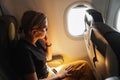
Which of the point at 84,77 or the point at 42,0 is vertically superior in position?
the point at 42,0

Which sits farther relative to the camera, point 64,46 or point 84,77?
point 64,46

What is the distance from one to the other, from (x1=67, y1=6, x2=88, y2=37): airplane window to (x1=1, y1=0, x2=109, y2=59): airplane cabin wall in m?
0.07

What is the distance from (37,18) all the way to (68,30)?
57 cm

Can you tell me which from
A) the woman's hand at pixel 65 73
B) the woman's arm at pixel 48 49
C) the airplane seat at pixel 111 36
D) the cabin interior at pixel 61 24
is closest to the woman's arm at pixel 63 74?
the woman's hand at pixel 65 73

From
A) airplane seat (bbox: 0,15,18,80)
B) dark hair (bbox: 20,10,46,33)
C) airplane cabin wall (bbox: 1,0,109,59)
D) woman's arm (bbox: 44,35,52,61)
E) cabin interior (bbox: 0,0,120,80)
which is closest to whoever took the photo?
airplane seat (bbox: 0,15,18,80)

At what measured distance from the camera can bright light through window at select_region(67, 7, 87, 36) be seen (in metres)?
1.98

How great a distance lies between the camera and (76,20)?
2049 millimetres

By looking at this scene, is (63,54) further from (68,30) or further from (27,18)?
(27,18)

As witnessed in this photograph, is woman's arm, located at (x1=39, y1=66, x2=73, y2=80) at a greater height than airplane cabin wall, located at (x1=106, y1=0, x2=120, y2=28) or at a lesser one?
lesser

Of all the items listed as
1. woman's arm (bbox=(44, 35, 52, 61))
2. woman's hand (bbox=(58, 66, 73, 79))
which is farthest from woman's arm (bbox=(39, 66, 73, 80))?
woman's arm (bbox=(44, 35, 52, 61))

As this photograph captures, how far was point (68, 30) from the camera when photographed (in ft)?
6.53

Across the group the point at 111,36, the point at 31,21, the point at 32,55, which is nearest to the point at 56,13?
the point at 31,21

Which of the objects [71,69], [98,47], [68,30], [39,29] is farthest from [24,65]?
[68,30]

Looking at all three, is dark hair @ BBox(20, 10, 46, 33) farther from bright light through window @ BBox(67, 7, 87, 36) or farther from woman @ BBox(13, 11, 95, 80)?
bright light through window @ BBox(67, 7, 87, 36)
